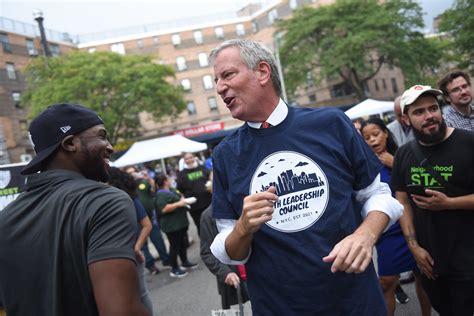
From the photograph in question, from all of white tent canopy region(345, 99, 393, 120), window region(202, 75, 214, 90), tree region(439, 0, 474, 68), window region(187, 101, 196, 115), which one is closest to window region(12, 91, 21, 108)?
window region(187, 101, 196, 115)

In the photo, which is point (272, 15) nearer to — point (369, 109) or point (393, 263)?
point (369, 109)

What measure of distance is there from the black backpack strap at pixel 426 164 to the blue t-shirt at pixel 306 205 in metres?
1.12

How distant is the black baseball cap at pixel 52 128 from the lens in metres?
1.72

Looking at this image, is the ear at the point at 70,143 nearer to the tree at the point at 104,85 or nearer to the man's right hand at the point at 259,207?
the man's right hand at the point at 259,207

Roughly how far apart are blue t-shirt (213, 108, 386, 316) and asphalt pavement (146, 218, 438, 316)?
2904mm

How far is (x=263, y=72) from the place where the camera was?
188 centimetres

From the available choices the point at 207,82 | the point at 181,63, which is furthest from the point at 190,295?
the point at 181,63

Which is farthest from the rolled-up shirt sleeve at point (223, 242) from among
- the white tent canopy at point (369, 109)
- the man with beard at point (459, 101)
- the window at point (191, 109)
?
the window at point (191, 109)

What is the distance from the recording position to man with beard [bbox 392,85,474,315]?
2600 mm

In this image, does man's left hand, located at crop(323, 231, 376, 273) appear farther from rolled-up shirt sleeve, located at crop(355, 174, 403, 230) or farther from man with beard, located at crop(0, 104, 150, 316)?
man with beard, located at crop(0, 104, 150, 316)

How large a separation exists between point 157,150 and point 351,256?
1325 cm

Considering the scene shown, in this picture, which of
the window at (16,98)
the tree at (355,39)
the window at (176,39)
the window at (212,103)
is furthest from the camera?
the window at (176,39)

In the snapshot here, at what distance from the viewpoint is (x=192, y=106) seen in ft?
156

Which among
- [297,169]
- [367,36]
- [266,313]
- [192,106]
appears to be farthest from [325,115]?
[192,106]
